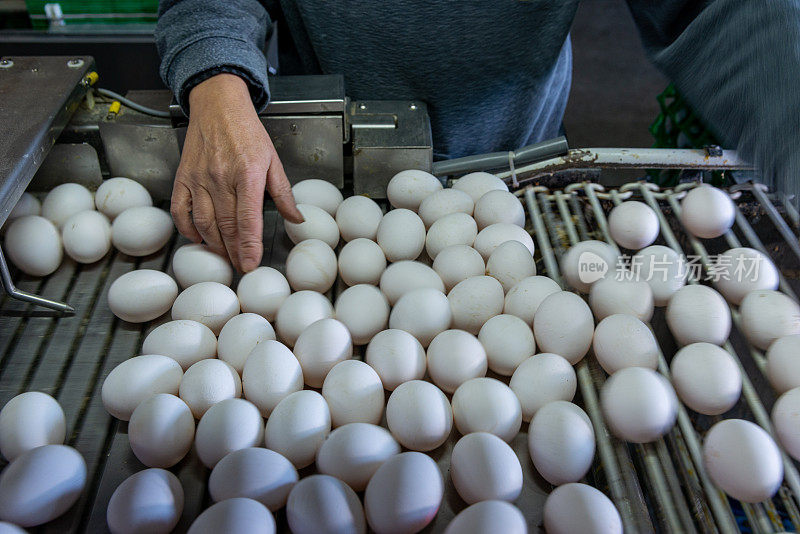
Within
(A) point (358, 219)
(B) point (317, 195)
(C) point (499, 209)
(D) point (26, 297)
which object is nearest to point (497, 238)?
(C) point (499, 209)

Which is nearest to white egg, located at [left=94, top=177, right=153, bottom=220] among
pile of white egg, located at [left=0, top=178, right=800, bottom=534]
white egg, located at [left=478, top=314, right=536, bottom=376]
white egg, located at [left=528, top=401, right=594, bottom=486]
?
pile of white egg, located at [left=0, top=178, right=800, bottom=534]

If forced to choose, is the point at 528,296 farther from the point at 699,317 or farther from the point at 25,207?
the point at 25,207

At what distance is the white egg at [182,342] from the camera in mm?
995

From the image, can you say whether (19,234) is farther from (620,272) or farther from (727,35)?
(727,35)

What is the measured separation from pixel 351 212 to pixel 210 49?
41cm

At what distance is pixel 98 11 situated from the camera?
7.32 ft

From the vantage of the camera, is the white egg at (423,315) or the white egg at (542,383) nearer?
the white egg at (542,383)

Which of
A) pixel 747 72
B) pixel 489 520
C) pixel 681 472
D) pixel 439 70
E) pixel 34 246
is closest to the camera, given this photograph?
pixel 489 520

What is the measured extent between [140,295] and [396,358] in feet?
1.52

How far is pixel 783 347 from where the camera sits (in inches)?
37.4

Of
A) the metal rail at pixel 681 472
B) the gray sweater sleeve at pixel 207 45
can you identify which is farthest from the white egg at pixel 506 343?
the gray sweater sleeve at pixel 207 45

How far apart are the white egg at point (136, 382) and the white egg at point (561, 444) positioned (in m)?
0.55

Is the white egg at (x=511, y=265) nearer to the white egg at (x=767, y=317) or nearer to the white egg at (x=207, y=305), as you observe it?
the white egg at (x=767, y=317)

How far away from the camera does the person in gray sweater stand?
3.30 feet
